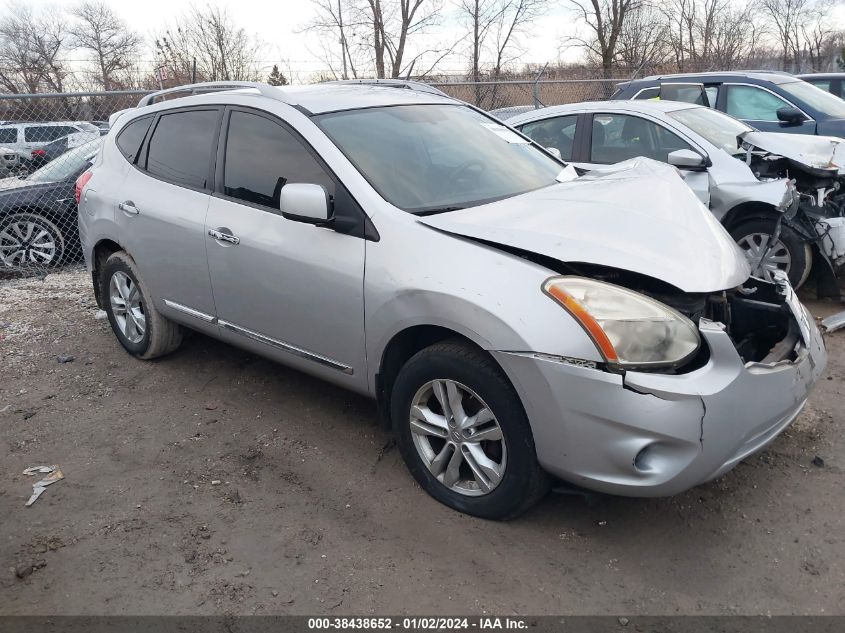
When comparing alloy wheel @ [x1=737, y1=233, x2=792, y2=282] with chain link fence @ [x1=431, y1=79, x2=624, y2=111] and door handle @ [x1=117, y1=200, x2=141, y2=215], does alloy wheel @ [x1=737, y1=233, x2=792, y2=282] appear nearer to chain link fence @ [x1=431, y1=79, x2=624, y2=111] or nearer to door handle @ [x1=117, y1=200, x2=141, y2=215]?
door handle @ [x1=117, y1=200, x2=141, y2=215]

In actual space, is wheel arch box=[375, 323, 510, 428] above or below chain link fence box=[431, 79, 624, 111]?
below

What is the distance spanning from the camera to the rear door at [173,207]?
4.08 m

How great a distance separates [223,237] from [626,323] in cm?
226

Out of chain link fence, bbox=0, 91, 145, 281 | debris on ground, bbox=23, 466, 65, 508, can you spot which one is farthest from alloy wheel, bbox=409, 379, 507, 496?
chain link fence, bbox=0, 91, 145, 281

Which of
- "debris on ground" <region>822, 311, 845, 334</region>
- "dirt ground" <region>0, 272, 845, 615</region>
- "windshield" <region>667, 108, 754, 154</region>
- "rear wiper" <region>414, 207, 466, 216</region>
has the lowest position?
"dirt ground" <region>0, 272, 845, 615</region>

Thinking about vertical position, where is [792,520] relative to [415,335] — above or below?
below

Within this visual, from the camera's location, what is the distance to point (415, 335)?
10.3 feet

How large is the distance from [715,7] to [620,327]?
36.2 meters

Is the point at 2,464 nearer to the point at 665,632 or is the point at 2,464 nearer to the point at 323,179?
the point at 323,179

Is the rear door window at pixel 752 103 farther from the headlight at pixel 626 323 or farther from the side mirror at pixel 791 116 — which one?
the headlight at pixel 626 323

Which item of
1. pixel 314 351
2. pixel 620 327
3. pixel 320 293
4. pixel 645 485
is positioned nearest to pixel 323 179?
pixel 320 293

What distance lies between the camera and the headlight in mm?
2523

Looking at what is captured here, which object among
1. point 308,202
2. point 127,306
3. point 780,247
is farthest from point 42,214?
point 780,247

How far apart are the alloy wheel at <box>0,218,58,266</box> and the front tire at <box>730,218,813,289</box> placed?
7047 millimetres
